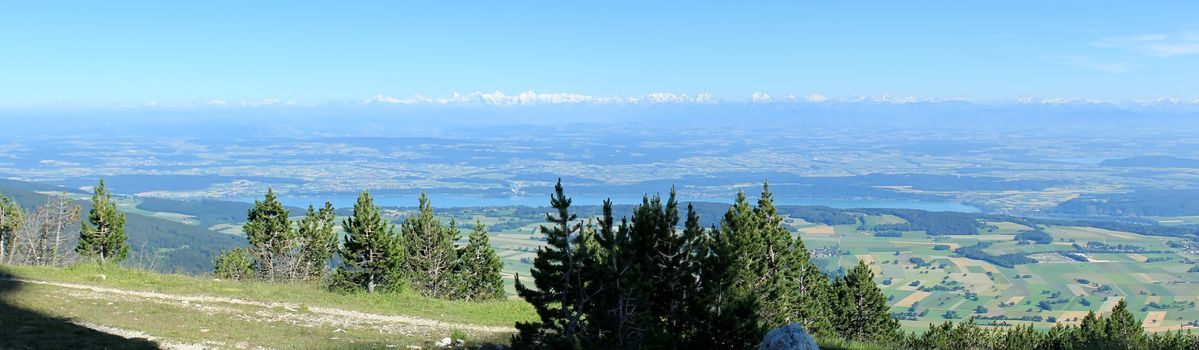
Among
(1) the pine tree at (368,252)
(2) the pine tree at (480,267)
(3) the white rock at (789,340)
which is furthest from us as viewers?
(2) the pine tree at (480,267)

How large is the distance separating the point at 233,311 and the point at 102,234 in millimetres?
28360

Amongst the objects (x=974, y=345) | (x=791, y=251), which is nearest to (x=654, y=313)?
(x=791, y=251)

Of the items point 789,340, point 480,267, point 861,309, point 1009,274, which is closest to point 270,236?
point 480,267

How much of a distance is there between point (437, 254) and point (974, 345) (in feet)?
115

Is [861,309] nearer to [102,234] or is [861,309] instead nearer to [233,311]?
[233,311]

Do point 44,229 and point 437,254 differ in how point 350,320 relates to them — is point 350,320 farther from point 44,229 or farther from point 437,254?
point 44,229

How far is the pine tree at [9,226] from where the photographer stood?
48.0 meters

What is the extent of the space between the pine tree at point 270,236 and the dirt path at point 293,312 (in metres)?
19.9

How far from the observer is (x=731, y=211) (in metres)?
29.4

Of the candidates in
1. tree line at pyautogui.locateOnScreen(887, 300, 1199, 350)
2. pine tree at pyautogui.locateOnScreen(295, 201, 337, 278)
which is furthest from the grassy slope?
tree line at pyautogui.locateOnScreen(887, 300, 1199, 350)

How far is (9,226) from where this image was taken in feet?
159

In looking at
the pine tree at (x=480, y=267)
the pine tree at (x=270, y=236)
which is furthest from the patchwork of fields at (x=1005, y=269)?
the pine tree at (x=270, y=236)

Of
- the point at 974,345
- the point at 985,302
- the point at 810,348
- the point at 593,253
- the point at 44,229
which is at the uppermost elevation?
the point at 593,253

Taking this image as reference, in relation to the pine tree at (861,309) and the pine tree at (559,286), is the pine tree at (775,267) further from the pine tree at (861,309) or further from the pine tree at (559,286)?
the pine tree at (559,286)
